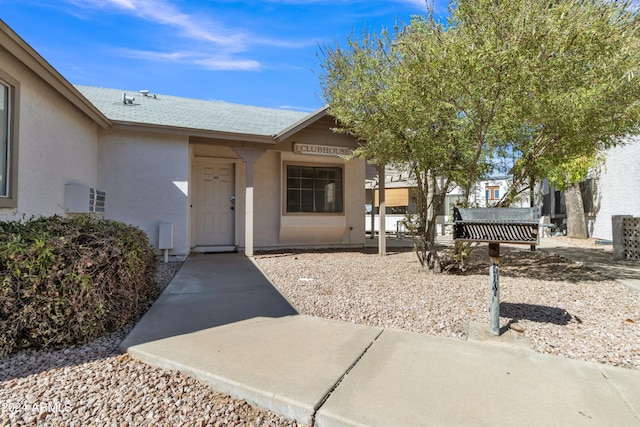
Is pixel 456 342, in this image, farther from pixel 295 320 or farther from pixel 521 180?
pixel 521 180

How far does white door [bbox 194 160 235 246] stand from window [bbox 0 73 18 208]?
483 centimetres

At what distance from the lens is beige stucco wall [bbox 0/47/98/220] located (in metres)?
4.51

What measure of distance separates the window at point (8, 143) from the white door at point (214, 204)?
483 cm

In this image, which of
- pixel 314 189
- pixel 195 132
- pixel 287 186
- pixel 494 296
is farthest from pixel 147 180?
pixel 494 296

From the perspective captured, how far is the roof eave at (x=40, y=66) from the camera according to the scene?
3.80 metres

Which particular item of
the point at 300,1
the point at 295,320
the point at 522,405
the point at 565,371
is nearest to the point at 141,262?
the point at 295,320

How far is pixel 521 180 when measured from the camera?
5762 millimetres

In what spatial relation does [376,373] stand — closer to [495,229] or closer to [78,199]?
[495,229]

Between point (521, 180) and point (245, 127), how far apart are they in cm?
616

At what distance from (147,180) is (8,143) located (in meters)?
3.39

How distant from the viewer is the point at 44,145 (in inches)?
201

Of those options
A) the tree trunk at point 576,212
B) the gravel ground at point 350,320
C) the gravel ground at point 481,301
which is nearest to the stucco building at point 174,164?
the gravel ground at point 350,320

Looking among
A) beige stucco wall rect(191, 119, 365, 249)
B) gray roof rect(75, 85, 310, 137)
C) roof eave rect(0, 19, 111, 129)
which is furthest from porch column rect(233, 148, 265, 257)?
roof eave rect(0, 19, 111, 129)

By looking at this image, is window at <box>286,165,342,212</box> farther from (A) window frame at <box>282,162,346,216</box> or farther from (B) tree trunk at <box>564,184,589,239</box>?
(B) tree trunk at <box>564,184,589,239</box>
